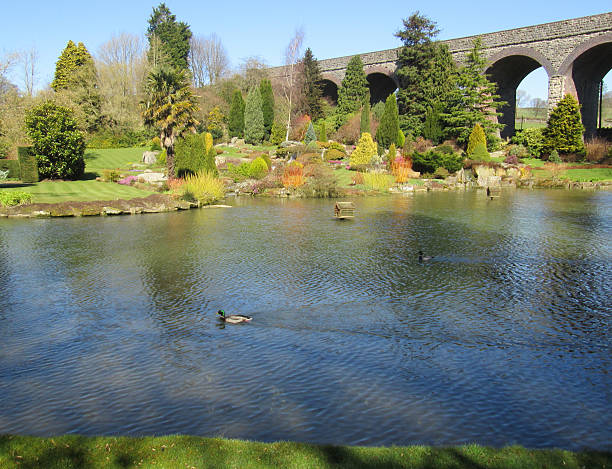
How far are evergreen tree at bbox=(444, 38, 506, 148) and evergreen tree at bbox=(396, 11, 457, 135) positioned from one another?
3.87 feet

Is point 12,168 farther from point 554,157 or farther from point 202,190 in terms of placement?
point 554,157

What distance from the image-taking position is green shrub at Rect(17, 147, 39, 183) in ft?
88.2

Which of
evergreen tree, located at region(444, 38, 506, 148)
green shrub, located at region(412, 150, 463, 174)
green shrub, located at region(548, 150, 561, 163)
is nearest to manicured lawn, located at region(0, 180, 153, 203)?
green shrub, located at region(412, 150, 463, 174)

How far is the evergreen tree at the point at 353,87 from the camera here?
4894 cm

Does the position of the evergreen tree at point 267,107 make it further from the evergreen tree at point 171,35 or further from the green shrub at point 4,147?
the green shrub at point 4,147

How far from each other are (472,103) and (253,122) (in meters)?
19.4

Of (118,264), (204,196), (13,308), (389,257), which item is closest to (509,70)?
(204,196)

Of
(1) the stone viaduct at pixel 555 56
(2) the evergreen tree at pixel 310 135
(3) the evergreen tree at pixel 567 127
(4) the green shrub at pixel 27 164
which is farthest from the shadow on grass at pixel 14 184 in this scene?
(1) the stone viaduct at pixel 555 56

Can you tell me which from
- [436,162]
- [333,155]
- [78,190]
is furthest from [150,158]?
[436,162]

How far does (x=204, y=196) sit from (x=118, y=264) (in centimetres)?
1185

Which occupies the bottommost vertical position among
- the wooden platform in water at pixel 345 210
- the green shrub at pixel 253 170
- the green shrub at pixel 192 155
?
the wooden platform in water at pixel 345 210

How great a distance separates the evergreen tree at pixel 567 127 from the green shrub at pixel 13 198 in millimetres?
34865

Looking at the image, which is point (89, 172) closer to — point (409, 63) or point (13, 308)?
point (13, 308)

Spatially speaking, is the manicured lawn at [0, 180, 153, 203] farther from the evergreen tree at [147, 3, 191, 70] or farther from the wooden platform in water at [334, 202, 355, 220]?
the evergreen tree at [147, 3, 191, 70]
